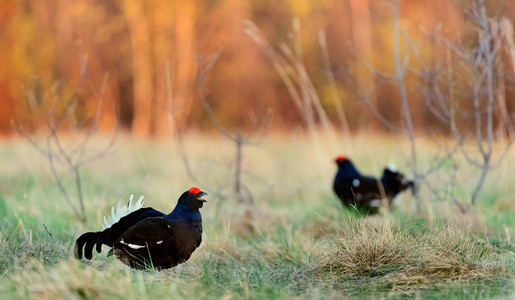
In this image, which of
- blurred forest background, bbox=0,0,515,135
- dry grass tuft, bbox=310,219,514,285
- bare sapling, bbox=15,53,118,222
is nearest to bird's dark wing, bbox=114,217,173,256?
dry grass tuft, bbox=310,219,514,285

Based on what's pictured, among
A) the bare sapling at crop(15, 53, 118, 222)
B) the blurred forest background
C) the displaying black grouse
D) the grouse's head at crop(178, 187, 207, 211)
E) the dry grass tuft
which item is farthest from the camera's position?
the blurred forest background

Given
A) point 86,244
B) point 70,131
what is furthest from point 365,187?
point 70,131

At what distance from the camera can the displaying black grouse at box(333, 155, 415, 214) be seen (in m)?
6.42

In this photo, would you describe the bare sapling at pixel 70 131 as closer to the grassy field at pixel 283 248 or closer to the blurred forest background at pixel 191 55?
the grassy field at pixel 283 248

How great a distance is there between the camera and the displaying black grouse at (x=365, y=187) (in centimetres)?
642

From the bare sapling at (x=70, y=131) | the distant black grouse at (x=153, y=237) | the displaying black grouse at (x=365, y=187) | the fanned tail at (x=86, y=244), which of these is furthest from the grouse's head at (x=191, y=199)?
the displaying black grouse at (x=365, y=187)

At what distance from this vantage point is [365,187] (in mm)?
6504

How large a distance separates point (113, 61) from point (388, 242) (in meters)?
19.4

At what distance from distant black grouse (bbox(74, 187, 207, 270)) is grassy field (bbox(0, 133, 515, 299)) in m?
0.09

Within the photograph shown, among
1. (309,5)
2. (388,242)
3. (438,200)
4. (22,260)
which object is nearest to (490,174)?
(438,200)

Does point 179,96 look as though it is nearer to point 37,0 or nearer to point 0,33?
point 0,33

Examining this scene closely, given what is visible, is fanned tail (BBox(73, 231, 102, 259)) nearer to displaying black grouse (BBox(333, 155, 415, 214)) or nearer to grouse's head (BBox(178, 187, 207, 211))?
grouse's head (BBox(178, 187, 207, 211))

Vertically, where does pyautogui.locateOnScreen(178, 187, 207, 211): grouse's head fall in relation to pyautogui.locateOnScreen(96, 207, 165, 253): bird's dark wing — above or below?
above

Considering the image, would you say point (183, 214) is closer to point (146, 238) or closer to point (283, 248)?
point (146, 238)
